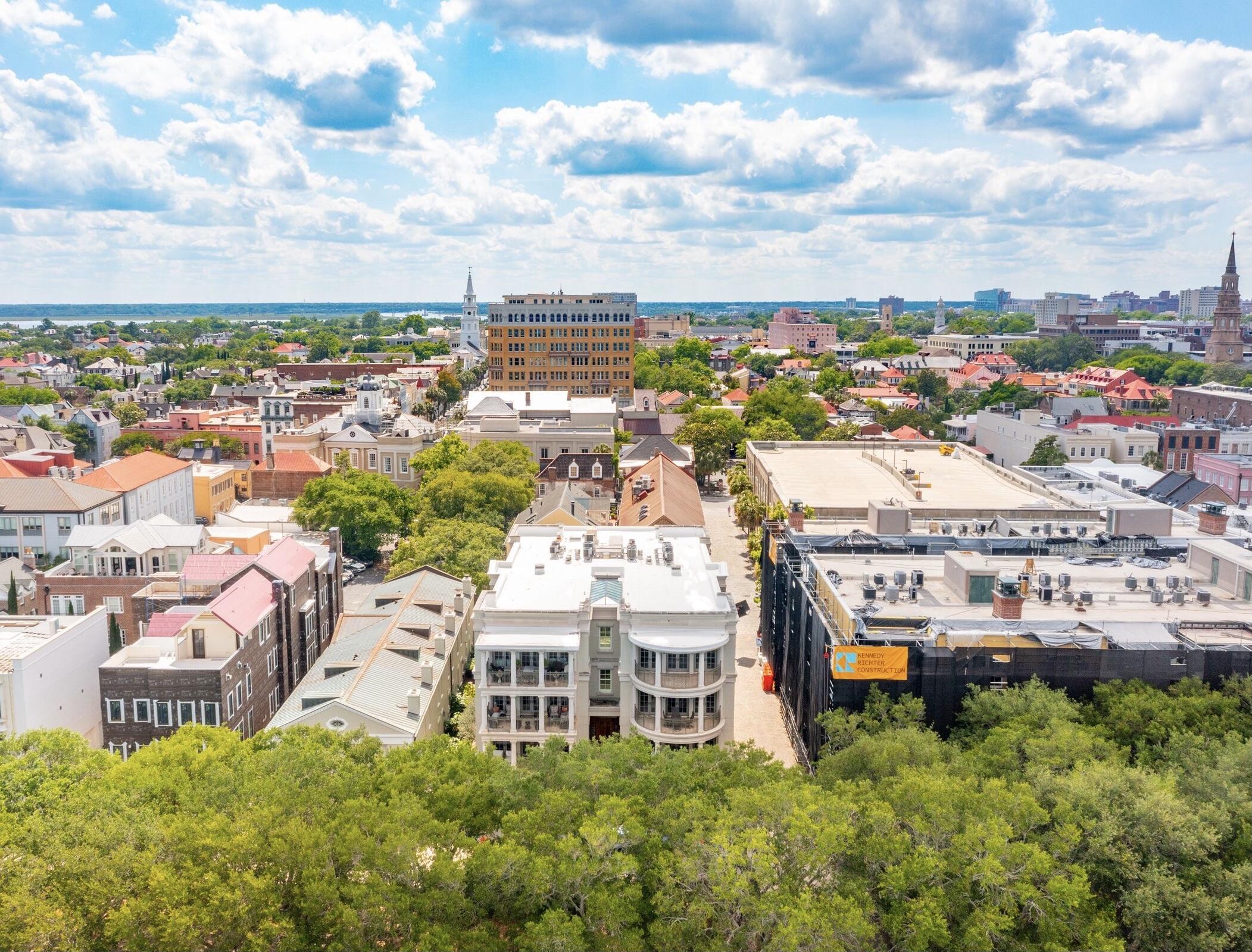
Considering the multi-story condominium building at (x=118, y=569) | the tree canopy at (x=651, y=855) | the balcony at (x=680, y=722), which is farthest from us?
the multi-story condominium building at (x=118, y=569)

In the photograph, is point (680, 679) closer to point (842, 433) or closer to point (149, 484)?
point (149, 484)

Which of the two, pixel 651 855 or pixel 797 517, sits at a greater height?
pixel 797 517

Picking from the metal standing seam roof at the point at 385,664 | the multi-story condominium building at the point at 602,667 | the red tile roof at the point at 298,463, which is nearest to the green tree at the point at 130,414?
the red tile roof at the point at 298,463

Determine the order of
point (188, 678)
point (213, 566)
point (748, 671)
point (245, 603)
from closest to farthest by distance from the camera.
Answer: point (188, 678), point (245, 603), point (213, 566), point (748, 671)

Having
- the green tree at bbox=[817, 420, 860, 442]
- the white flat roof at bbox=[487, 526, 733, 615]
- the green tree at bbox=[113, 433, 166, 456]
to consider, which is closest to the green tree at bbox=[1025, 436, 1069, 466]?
the green tree at bbox=[817, 420, 860, 442]

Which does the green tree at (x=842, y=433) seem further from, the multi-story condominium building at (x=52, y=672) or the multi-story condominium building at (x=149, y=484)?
the multi-story condominium building at (x=52, y=672)

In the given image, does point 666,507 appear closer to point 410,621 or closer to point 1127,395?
point 410,621

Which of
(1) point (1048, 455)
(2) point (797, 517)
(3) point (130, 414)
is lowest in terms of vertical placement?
(3) point (130, 414)

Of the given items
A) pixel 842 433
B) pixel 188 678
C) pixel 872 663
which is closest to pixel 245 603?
pixel 188 678
